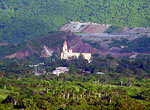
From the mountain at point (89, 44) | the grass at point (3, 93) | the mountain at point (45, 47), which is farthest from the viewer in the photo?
the mountain at point (89, 44)

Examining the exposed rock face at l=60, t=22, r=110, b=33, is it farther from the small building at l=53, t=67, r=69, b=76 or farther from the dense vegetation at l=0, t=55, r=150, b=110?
the small building at l=53, t=67, r=69, b=76

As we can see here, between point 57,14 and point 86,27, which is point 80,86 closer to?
point 86,27

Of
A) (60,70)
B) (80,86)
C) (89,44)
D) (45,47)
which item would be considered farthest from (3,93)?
(89,44)

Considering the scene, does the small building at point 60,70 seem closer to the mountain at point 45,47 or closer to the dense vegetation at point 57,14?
the mountain at point 45,47

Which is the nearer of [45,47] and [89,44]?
[45,47]

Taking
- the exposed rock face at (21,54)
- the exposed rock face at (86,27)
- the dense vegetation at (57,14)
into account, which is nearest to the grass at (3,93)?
the exposed rock face at (21,54)

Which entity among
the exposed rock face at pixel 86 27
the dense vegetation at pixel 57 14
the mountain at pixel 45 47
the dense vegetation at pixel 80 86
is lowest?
the dense vegetation at pixel 80 86
